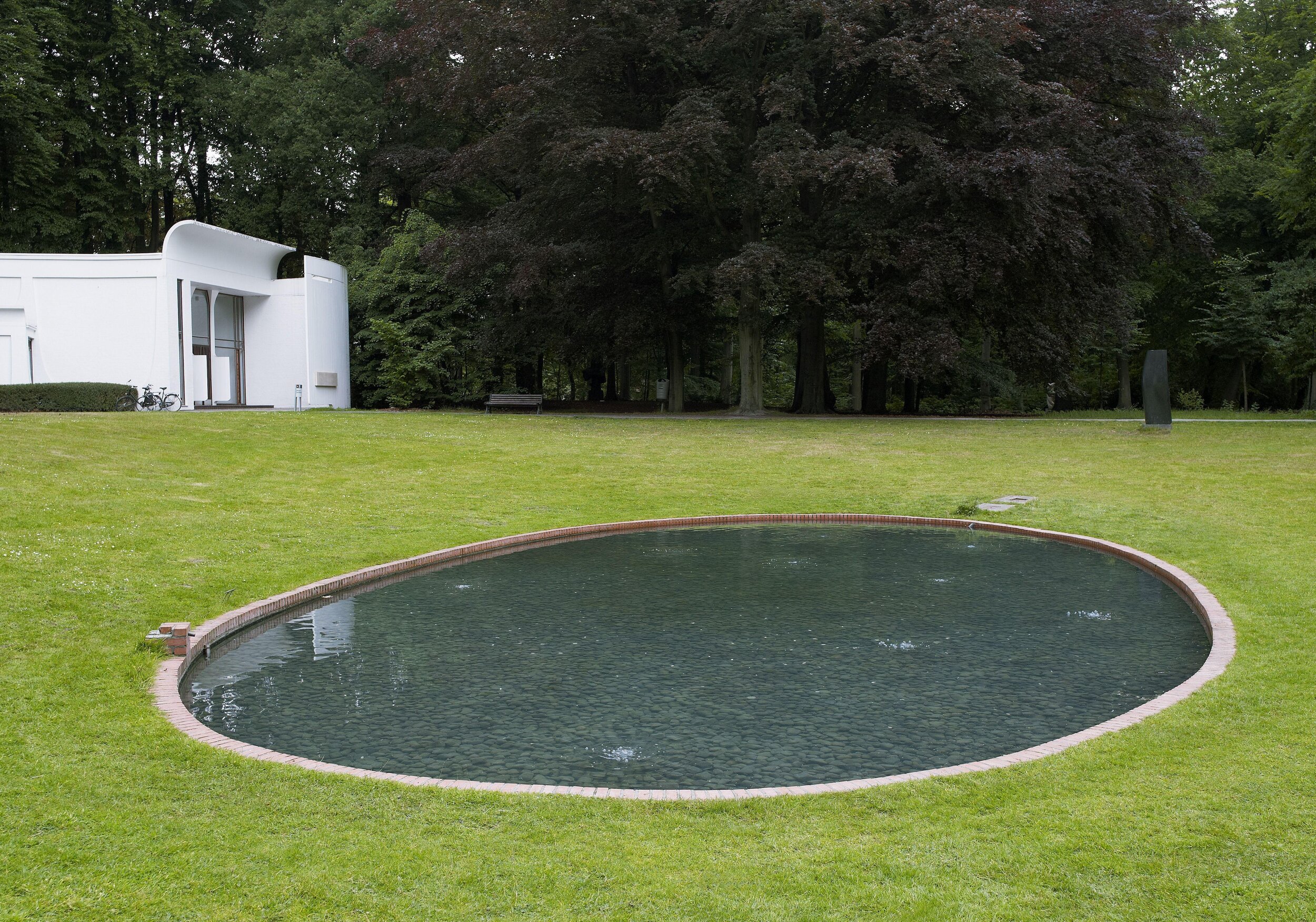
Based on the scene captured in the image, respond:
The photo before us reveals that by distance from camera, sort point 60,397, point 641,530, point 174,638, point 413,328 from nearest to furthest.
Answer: point 174,638 → point 641,530 → point 60,397 → point 413,328

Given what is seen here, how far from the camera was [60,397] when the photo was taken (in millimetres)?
24391

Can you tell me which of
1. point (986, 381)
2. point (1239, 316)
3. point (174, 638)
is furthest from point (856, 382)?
point (174, 638)

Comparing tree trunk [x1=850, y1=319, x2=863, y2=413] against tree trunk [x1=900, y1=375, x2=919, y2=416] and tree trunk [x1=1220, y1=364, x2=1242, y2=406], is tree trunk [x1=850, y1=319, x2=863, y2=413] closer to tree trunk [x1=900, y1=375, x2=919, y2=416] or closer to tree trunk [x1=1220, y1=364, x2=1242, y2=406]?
tree trunk [x1=900, y1=375, x2=919, y2=416]

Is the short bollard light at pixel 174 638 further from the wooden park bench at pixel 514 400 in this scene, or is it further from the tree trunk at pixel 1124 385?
the tree trunk at pixel 1124 385

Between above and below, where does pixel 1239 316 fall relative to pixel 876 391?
above

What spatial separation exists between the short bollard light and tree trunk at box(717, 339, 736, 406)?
31.9m

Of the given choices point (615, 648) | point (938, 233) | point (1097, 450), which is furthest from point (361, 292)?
point (615, 648)

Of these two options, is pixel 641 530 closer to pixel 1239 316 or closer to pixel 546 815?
pixel 546 815

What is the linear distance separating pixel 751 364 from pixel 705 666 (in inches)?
906

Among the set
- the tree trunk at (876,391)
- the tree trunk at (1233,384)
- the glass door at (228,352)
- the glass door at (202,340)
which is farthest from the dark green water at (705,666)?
the tree trunk at (1233,384)

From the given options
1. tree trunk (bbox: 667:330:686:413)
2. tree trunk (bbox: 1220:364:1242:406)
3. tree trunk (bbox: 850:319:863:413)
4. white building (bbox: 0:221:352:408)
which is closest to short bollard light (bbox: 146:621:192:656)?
white building (bbox: 0:221:352:408)

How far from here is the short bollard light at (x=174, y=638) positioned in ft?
24.0

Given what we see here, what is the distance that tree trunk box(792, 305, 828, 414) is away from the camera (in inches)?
1238

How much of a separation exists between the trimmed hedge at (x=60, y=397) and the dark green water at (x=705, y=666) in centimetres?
1792
